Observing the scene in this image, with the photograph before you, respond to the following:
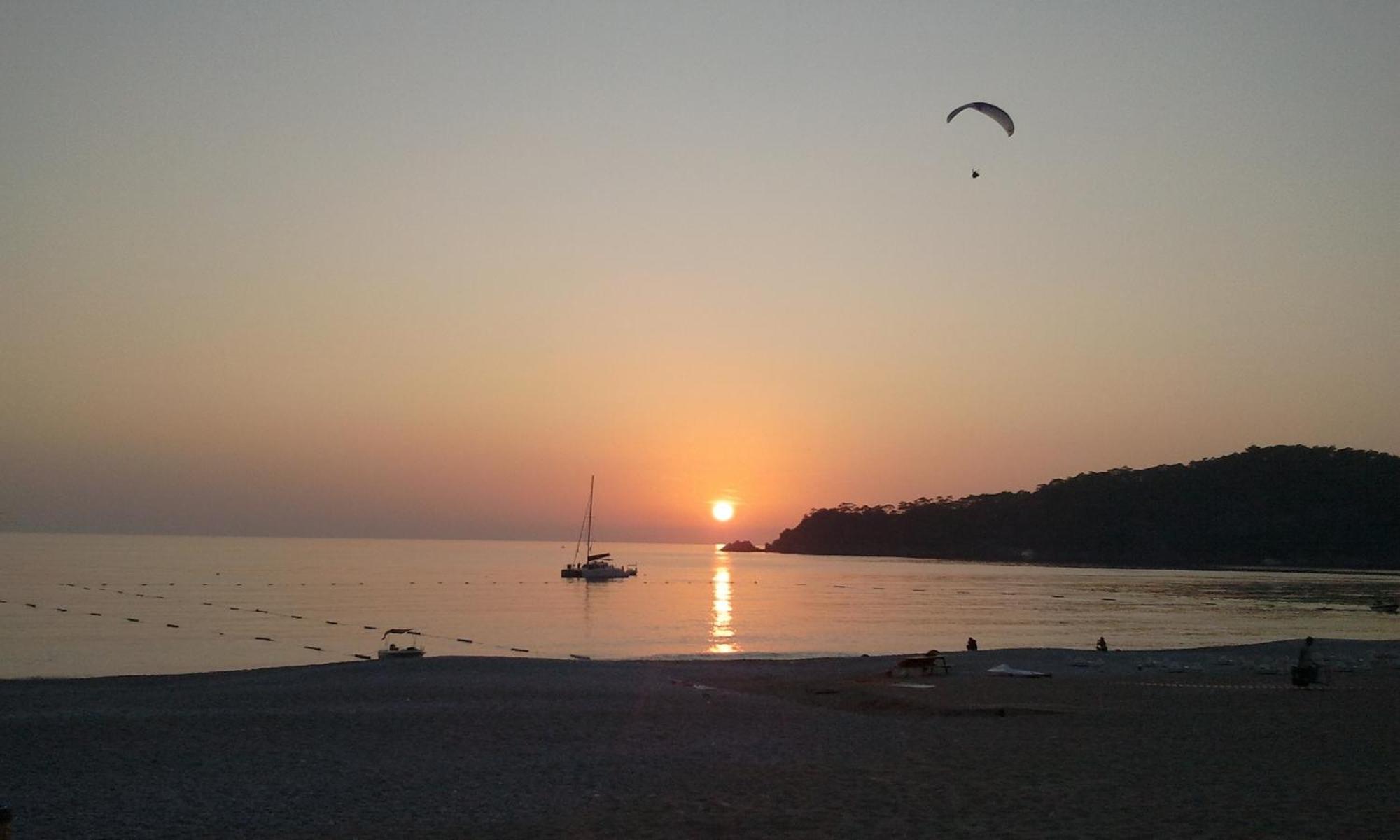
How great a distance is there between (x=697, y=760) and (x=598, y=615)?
63.5 meters

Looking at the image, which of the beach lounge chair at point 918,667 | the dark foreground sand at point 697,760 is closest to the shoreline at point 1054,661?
the beach lounge chair at point 918,667

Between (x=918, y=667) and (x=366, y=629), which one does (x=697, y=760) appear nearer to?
(x=918, y=667)

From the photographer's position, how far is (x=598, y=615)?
78562 mm

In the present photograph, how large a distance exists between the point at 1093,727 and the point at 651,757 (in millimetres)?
7848

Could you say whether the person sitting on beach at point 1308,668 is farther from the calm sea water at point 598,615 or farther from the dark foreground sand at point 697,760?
the calm sea water at point 598,615

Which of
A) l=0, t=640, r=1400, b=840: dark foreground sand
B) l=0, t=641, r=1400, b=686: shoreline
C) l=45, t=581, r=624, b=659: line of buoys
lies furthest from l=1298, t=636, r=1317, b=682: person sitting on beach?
l=45, t=581, r=624, b=659: line of buoys

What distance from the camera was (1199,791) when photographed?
13.5m

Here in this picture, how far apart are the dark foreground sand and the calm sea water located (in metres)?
23.2

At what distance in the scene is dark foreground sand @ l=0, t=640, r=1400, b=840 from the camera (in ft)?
39.7

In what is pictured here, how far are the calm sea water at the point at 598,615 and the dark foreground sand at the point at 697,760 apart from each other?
914 inches

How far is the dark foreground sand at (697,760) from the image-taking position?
39.7 feet

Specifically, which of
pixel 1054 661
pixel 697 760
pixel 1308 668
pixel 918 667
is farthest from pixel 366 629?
pixel 697 760

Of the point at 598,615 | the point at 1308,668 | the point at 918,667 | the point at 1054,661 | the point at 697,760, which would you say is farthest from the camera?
the point at 598,615

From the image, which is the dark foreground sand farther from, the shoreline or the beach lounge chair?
the shoreline
